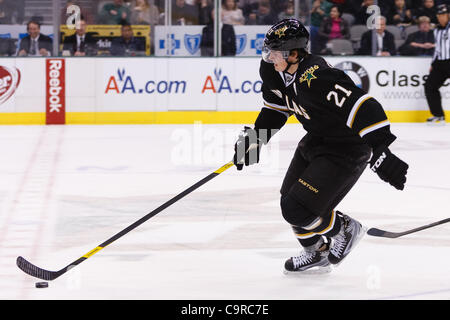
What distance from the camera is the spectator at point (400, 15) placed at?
36.7ft

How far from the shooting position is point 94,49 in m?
10.7

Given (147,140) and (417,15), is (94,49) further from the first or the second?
(417,15)

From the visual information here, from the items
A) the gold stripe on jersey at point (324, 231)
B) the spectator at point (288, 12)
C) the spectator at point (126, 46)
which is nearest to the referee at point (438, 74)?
the spectator at point (288, 12)

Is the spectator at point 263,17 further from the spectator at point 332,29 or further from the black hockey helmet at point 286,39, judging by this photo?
the black hockey helmet at point 286,39

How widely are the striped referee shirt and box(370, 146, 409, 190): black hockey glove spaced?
7.48 metres

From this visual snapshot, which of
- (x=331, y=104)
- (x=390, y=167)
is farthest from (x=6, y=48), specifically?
(x=390, y=167)

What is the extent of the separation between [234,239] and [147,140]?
15.0 ft

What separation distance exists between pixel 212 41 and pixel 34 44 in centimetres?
194

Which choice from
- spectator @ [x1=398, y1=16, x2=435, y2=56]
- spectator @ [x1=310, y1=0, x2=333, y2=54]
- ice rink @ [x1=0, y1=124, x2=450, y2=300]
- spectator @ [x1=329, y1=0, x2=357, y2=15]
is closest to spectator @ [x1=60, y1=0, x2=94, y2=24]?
ice rink @ [x1=0, y1=124, x2=450, y2=300]

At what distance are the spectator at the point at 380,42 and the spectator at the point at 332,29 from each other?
21 centimetres

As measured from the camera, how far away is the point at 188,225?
512cm

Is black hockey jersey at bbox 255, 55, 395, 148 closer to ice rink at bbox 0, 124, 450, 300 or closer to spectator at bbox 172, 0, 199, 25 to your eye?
ice rink at bbox 0, 124, 450, 300

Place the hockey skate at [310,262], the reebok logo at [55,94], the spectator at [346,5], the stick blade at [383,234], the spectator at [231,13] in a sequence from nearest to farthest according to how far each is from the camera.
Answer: the hockey skate at [310,262]
the stick blade at [383,234]
the reebok logo at [55,94]
the spectator at [231,13]
the spectator at [346,5]

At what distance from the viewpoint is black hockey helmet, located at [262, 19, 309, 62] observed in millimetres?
3697
